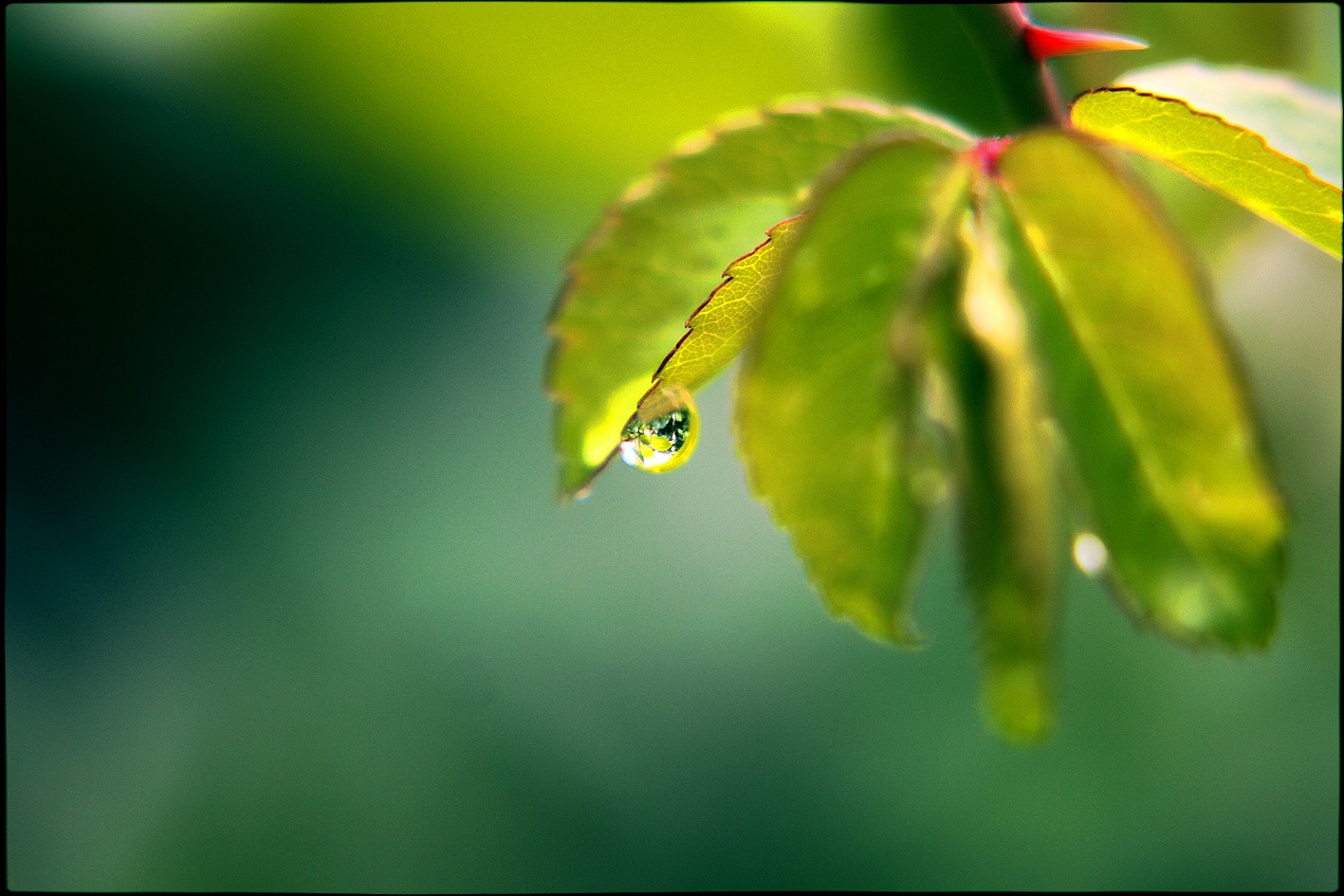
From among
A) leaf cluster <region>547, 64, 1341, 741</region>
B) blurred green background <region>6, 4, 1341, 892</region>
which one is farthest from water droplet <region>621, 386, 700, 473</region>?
blurred green background <region>6, 4, 1341, 892</region>

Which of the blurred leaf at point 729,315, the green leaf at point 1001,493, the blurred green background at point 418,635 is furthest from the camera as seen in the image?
the blurred green background at point 418,635

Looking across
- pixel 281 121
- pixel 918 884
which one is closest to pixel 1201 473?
pixel 281 121

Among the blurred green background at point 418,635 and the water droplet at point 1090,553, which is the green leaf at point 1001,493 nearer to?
the water droplet at point 1090,553

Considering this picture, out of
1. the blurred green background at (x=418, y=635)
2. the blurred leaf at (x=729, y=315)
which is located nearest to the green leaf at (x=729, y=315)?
the blurred leaf at (x=729, y=315)

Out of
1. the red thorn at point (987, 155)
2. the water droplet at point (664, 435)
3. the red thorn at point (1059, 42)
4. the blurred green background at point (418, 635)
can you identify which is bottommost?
the blurred green background at point (418, 635)

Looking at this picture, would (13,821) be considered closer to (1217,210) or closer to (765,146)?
(765,146)

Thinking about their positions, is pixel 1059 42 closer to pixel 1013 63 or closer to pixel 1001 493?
pixel 1013 63
